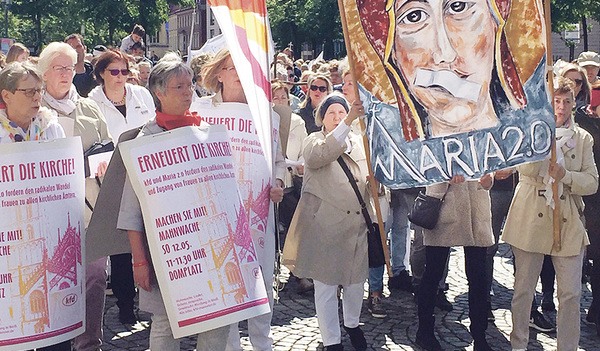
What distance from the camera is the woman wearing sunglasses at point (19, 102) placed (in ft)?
15.4

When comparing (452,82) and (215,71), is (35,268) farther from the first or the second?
(452,82)

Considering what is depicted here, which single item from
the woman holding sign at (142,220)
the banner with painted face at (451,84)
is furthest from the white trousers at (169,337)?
the banner with painted face at (451,84)

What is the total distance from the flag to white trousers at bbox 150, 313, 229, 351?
1115 mm

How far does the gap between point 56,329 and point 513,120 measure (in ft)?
9.68

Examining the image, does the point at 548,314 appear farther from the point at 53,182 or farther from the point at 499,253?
the point at 53,182

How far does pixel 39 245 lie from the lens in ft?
14.7

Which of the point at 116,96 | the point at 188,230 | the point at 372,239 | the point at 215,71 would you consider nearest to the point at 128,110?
the point at 116,96

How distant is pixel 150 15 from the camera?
5038 cm

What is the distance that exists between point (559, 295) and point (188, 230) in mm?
2828

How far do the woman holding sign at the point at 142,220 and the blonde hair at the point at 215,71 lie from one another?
0.81 metres

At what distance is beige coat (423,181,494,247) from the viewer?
6.24 m

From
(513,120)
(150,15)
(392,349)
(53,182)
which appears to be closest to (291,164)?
(392,349)

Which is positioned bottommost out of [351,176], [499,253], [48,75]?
[499,253]

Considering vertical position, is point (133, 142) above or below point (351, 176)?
above
